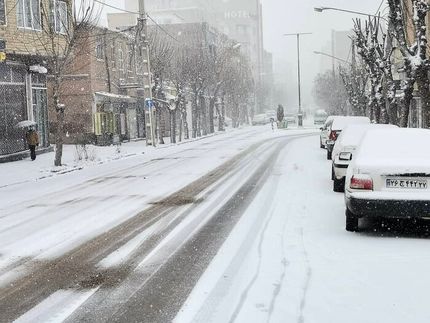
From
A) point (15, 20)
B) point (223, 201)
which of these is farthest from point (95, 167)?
point (223, 201)

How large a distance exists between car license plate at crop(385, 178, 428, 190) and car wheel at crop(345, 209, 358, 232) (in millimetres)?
724

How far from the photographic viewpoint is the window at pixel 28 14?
25.1 metres

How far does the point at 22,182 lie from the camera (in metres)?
18.2

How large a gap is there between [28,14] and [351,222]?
21.3m

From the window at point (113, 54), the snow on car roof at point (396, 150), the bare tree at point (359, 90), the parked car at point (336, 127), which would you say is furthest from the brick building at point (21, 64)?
the bare tree at point (359, 90)

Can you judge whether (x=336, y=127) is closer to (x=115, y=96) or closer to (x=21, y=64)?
(x=21, y=64)

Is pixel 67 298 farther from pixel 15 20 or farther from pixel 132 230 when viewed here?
pixel 15 20

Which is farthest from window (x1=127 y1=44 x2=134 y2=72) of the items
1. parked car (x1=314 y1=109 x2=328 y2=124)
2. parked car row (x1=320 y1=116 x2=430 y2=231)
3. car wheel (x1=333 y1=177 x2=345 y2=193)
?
parked car row (x1=320 y1=116 x2=430 y2=231)

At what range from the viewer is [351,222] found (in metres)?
8.48

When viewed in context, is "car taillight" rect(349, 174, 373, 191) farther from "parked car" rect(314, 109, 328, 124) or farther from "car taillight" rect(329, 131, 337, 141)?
"parked car" rect(314, 109, 328, 124)

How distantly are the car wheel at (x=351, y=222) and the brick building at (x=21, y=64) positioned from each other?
17.5 m

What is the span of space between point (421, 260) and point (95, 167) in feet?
56.8

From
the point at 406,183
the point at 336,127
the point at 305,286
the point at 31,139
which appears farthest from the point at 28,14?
the point at 305,286

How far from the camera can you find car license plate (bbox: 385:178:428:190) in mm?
7836
